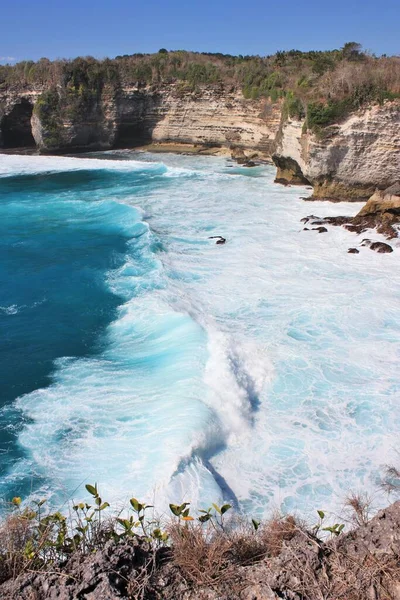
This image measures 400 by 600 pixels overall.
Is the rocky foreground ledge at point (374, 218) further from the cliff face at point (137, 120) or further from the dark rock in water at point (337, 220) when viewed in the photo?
the cliff face at point (137, 120)

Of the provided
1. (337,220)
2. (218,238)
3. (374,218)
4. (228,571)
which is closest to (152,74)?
(337,220)

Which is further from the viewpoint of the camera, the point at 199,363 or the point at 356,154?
the point at 356,154

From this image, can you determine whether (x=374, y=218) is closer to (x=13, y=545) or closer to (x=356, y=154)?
(x=356, y=154)

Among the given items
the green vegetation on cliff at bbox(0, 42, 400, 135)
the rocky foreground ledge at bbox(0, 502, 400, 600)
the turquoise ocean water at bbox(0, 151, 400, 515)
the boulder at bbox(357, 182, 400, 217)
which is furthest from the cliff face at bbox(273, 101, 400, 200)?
the rocky foreground ledge at bbox(0, 502, 400, 600)

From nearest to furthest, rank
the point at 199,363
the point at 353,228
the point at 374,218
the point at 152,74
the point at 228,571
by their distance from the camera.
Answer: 1. the point at 228,571
2. the point at 199,363
3. the point at 353,228
4. the point at 374,218
5. the point at 152,74

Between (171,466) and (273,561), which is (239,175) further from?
(273,561)

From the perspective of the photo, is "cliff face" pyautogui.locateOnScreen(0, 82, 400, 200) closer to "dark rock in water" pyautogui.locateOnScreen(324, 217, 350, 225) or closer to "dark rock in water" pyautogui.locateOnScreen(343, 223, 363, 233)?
"dark rock in water" pyautogui.locateOnScreen(324, 217, 350, 225)
